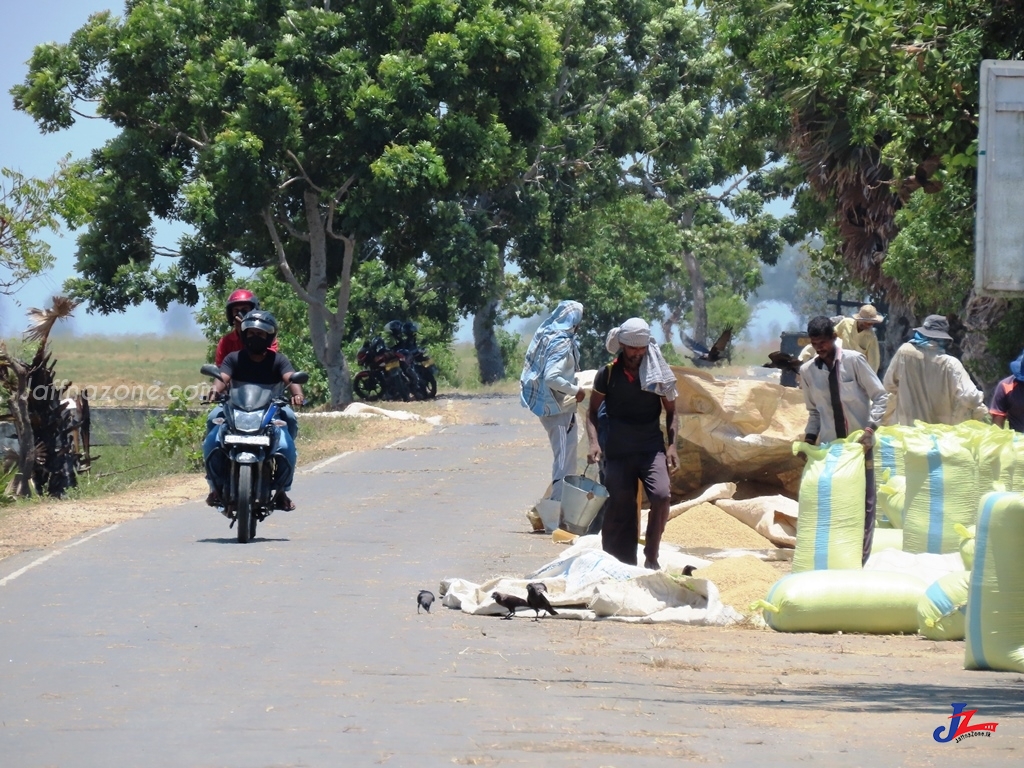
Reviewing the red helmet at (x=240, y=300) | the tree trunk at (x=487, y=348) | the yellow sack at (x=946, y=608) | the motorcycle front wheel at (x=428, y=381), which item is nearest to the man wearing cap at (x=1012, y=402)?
the yellow sack at (x=946, y=608)

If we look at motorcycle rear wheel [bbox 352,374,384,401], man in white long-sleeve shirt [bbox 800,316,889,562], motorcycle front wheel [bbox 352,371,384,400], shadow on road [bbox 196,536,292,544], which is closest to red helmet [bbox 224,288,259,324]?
shadow on road [bbox 196,536,292,544]

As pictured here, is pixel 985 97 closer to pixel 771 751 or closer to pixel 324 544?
pixel 771 751

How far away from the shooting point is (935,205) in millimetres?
15773

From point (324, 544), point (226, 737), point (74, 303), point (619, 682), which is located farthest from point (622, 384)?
point (74, 303)

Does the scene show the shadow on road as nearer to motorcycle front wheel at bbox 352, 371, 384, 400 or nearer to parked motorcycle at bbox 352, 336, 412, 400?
parked motorcycle at bbox 352, 336, 412, 400

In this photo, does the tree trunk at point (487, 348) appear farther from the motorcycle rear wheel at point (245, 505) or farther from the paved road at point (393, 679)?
the paved road at point (393, 679)

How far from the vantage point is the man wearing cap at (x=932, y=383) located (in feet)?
43.3

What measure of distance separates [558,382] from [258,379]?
2.50 m

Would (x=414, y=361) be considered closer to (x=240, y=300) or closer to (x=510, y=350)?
(x=510, y=350)

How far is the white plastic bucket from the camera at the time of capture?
12.9m

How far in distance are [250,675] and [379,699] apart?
0.80 m

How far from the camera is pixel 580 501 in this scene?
42.4ft

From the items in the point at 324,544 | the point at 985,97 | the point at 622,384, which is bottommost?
the point at 324,544

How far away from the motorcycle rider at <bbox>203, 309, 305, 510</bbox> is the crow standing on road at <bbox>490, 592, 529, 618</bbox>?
3393 millimetres
